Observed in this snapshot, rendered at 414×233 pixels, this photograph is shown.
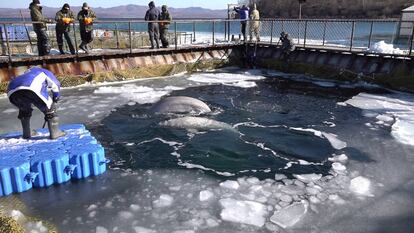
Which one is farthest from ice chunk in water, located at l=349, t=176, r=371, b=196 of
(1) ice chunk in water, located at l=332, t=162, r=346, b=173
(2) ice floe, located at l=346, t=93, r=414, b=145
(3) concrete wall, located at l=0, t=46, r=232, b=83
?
(3) concrete wall, located at l=0, t=46, r=232, b=83

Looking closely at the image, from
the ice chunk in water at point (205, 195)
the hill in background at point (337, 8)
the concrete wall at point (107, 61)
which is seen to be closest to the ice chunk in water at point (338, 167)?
the ice chunk in water at point (205, 195)

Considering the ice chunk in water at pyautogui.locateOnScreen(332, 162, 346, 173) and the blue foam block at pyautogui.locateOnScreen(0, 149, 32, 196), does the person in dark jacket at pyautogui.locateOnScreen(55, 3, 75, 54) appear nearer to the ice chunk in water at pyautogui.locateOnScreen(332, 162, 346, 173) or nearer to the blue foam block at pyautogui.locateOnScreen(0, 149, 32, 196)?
the blue foam block at pyautogui.locateOnScreen(0, 149, 32, 196)

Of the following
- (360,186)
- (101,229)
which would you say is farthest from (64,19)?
(360,186)

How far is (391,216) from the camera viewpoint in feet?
19.3

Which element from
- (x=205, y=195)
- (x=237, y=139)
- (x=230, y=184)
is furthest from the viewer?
(x=237, y=139)

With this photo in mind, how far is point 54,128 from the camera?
7.52m

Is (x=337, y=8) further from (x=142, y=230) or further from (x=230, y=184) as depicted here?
(x=142, y=230)

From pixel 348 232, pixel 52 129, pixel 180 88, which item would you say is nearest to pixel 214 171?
pixel 348 232

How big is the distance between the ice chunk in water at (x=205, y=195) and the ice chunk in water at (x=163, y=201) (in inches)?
20.5

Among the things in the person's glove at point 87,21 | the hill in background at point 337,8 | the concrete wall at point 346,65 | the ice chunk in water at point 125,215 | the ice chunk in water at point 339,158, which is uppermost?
the hill in background at point 337,8

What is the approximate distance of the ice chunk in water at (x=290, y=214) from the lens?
18.6 ft

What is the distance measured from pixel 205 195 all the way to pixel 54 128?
135 inches

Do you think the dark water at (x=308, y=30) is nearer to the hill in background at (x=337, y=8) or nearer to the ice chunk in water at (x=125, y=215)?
the ice chunk in water at (x=125, y=215)

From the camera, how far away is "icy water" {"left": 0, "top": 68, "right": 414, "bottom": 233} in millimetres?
5789
